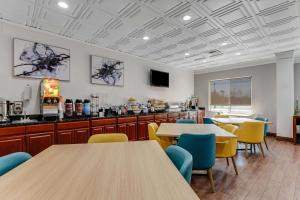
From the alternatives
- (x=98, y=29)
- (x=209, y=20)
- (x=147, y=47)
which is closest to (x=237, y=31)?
(x=209, y=20)

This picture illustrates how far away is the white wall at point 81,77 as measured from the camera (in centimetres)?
325

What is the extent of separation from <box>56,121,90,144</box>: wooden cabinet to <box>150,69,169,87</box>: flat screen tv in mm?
3124

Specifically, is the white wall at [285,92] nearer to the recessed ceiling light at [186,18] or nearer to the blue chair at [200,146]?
the recessed ceiling light at [186,18]

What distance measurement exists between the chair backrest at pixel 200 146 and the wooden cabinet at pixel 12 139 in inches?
104

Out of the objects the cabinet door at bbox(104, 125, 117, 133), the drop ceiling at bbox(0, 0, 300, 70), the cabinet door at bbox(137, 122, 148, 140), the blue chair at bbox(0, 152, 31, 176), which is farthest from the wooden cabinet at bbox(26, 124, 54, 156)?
the cabinet door at bbox(137, 122, 148, 140)

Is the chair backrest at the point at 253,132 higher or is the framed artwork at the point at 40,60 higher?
the framed artwork at the point at 40,60

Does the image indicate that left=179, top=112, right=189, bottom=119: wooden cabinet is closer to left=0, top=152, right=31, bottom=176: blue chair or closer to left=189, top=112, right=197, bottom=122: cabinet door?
left=189, top=112, right=197, bottom=122: cabinet door

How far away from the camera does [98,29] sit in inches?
142

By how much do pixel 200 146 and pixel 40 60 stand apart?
3.67 metres

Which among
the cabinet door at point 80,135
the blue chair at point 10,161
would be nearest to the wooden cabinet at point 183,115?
the cabinet door at point 80,135

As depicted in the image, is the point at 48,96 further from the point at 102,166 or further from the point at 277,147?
the point at 277,147

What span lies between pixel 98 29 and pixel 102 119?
6.63 ft

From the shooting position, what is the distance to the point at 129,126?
4.59m

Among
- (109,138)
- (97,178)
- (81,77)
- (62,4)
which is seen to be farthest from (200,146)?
(81,77)
